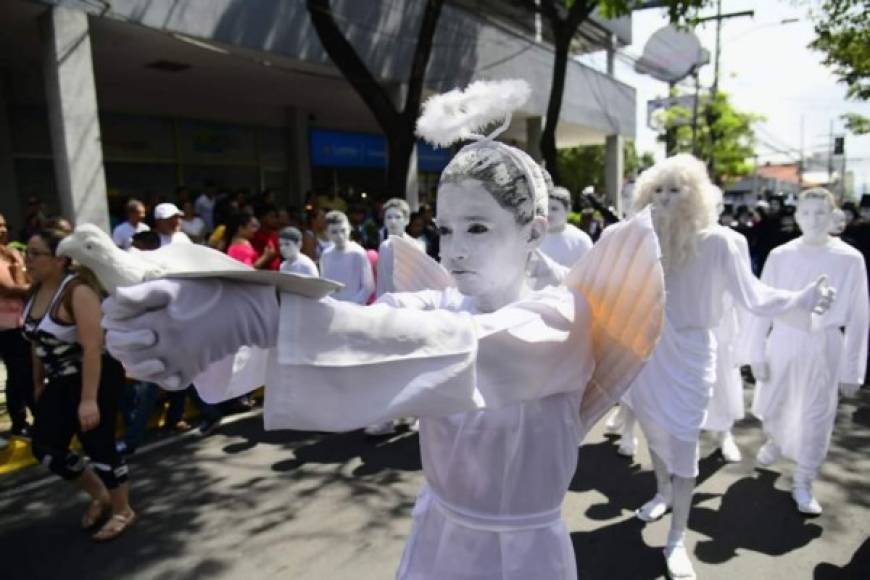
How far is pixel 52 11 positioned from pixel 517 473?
740cm

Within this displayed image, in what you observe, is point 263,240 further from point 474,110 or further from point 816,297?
point 474,110

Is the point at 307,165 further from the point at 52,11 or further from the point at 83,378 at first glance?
the point at 83,378

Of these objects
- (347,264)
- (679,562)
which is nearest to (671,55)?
(347,264)

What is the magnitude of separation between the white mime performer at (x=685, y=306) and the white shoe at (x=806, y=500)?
1.05 metres

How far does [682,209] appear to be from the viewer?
10.3 ft

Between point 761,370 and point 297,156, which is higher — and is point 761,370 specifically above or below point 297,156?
below

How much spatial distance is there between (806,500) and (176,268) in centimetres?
406

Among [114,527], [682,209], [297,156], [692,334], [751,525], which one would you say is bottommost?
[751,525]

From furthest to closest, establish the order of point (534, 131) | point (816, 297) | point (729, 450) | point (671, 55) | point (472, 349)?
point (671, 55) < point (534, 131) < point (729, 450) < point (816, 297) < point (472, 349)

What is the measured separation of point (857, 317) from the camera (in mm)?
3793

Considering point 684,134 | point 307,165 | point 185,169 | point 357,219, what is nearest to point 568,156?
point 684,134

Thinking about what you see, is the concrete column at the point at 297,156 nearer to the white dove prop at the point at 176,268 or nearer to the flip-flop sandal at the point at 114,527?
the flip-flop sandal at the point at 114,527

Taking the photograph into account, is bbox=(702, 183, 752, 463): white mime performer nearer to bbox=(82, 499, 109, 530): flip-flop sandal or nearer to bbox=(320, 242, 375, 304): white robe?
bbox=(320, 242, 375, 304): white robe

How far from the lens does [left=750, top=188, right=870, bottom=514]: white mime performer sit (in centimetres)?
375
